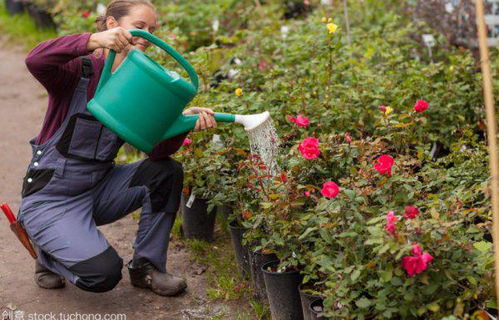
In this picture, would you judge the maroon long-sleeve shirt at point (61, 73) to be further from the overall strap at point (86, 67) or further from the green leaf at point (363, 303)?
the green leaf at point (363, 303)

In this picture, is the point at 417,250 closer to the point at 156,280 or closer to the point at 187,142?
the point at 156,280

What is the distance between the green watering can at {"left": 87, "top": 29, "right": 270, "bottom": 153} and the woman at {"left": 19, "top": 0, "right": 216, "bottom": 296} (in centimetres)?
14

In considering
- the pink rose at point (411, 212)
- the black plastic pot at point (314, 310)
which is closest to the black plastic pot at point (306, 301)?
the black plastic pot at point (314, 310)

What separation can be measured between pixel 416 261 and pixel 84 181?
145cm

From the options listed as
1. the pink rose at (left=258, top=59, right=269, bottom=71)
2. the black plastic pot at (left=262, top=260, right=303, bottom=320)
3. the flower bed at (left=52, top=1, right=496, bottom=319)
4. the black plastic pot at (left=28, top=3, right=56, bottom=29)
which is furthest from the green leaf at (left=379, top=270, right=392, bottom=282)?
the black plastic pot at (left=28, top=3, right=56, bottom=29)

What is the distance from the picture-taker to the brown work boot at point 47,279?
3.01 m

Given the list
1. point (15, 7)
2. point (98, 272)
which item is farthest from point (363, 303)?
point (15, 7)

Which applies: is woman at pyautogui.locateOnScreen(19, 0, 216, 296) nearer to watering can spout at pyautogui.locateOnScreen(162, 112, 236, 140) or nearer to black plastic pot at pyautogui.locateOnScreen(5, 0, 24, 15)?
watering can spout at pyautogui.locateOnScreen(162, 112, 236, 140)

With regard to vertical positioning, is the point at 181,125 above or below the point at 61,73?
below

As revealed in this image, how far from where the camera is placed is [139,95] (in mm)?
2508

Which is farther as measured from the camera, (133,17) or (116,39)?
(133,17)

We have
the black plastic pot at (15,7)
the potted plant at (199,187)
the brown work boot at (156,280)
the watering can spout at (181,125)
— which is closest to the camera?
the watering can spout at (181,125)

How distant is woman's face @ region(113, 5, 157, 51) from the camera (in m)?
2.73

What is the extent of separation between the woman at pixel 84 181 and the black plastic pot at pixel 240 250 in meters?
0.27
